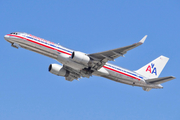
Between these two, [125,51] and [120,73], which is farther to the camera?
[120,73]

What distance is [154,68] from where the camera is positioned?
185 feet

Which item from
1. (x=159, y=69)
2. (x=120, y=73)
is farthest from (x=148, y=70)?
(x=120, y=73)

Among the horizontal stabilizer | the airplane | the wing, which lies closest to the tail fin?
the airplane

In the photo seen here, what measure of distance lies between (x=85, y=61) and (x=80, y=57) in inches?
42.3

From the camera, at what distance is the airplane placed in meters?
44.5

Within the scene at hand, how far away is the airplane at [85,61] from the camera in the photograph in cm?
4450

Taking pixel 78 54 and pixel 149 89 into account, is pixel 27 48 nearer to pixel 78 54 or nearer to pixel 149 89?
pixel 78 54

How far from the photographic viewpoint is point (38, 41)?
150ft

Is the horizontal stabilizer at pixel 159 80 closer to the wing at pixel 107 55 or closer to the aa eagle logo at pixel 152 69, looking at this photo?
the aa eagle logo at pixel 152 69

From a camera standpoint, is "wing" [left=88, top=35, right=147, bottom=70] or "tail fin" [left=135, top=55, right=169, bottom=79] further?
"tail fin" [left=135, top=55, right=169, bottom=79]

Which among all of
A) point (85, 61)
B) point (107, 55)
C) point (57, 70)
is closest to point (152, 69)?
point (107, 55)

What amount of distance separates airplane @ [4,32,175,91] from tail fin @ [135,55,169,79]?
5.38ft

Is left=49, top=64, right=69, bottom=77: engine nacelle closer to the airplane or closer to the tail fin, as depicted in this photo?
the airplane

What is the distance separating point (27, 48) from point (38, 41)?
2.20 meters
